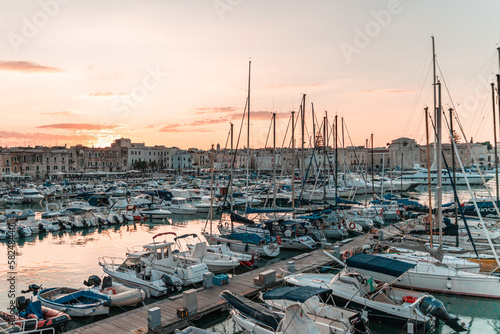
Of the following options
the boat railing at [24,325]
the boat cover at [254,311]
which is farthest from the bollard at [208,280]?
the boat railing at [24,325]

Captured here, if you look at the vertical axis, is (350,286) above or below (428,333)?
above

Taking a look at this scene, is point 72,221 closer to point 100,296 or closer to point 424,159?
point 100,296

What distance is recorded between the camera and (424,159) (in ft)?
462

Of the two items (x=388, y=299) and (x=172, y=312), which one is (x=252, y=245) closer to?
(x=172, y=312)

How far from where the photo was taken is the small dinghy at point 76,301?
14.8 m

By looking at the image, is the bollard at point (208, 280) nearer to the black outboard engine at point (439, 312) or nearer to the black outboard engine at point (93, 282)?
the black outboard engine at point (93, 282)

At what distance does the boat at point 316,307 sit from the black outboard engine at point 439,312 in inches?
105

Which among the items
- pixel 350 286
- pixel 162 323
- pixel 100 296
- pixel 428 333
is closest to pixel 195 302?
pixel 162 323

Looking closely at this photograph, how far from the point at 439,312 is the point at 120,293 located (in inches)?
498

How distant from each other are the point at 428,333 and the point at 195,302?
342 inches

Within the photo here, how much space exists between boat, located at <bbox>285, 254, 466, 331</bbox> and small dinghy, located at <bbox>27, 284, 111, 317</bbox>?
8455 mm

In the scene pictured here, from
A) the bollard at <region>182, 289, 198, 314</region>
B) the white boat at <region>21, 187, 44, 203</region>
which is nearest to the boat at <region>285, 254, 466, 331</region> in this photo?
the bollard at <region>182, 289, 198, 314</region>

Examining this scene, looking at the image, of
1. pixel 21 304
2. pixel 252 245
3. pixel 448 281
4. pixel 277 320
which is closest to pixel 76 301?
pixel 21 304

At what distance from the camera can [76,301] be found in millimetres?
15750
